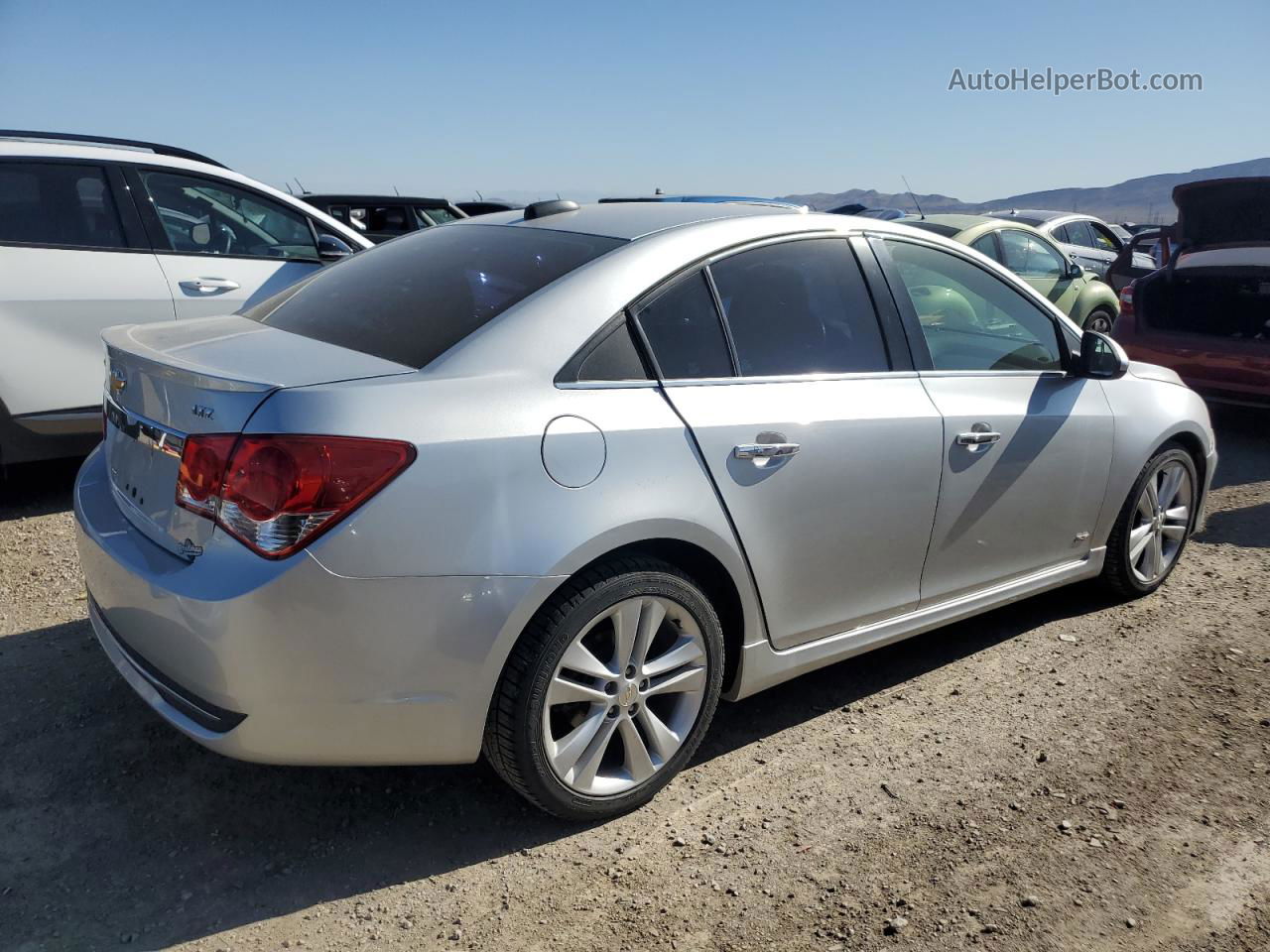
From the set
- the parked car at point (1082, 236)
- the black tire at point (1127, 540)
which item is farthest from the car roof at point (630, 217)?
the parked car at point (1082, 236)

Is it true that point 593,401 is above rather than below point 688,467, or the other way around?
above

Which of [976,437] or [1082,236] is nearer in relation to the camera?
[976,437]

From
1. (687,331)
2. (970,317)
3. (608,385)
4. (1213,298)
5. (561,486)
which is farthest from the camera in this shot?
(1213,298)

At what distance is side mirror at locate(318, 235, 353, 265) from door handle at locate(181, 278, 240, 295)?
21.1 inches

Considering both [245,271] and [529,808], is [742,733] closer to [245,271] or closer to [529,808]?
[529,808]

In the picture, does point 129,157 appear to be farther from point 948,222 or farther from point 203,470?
point 948,222

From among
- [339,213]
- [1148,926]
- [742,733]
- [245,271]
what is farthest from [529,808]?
[339,213]

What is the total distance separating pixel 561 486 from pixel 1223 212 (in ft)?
23.4

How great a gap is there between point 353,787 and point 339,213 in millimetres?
10805

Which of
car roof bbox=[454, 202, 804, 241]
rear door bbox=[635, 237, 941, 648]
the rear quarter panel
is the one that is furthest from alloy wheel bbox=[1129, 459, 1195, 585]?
the rear quarter panel

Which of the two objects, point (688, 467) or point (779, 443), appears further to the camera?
point (779, 443)

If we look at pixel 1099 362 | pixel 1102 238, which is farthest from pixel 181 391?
pixel 1102 238

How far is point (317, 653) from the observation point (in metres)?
2.35

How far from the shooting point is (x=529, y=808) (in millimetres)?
2971
